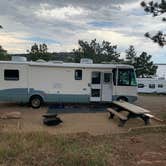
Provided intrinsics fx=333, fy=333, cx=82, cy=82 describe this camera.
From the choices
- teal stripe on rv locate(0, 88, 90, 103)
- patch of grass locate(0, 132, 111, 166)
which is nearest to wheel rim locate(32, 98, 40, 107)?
teal stripe on rv locate(0, 88, 90, 103)

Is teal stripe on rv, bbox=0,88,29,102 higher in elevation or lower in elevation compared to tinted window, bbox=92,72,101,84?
lower

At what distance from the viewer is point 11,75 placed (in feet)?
54.6

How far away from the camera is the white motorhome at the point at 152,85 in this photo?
30.2m

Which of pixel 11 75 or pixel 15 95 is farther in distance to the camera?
pixel 11 75

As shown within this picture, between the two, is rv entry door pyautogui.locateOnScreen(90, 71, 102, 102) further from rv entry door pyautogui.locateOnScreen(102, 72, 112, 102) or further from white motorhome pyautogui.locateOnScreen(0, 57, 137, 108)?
rv entry door pyautogui.locateOnScreen(102, 72, 112, 102)

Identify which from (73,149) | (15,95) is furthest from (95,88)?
(73,149)

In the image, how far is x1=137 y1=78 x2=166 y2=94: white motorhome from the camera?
99.2 ft

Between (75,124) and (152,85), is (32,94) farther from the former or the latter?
(152,85)

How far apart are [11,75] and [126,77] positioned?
5.91 meters

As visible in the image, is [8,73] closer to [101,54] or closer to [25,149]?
[25,149]

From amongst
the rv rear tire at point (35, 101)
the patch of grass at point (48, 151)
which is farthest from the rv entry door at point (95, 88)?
the patch of grass at point (48, 151)

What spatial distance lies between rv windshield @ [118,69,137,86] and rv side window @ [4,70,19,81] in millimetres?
5300

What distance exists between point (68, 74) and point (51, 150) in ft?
34.6

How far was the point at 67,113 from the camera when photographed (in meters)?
14.8
